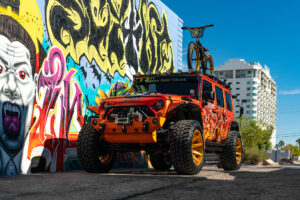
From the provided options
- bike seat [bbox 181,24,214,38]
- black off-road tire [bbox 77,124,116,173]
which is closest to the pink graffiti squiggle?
black off-road tire [bbox 77,124,116,173]

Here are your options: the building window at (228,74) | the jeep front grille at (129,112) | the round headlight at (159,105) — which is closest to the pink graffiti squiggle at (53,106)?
the jeep front grille at (129,112)

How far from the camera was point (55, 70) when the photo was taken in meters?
9.02

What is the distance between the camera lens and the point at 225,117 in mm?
10156

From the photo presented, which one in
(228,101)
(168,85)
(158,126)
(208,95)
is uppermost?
(168,85)

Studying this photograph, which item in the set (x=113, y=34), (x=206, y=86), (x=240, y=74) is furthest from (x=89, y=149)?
(x=240, y=74)

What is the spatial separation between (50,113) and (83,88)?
1642mm

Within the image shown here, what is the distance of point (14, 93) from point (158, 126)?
3143 millimetres

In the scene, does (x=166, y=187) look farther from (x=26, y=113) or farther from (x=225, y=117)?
(x=225, y=117)

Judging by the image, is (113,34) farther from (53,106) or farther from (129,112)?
(129,112)

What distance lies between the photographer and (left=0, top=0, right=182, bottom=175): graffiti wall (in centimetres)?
755

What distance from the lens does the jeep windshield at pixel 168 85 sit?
8.47 m

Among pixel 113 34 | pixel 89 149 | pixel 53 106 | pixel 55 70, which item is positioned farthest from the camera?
pixel 113 34

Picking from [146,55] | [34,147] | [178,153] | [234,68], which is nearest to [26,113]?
[34,147]

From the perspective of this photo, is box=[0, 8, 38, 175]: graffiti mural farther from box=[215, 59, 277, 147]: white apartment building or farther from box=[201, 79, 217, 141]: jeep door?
box=[215, 59, 277, 147]: white apartment building
